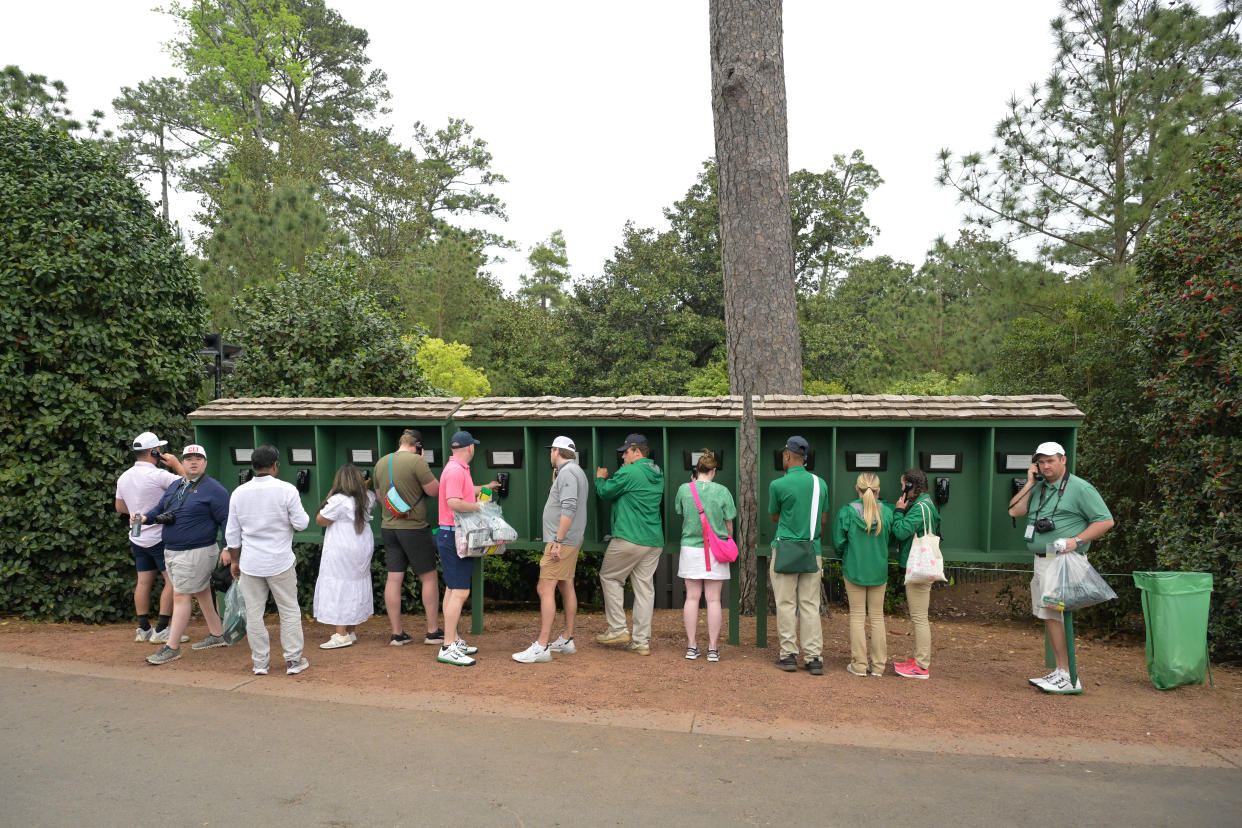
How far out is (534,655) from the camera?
659 centimetres

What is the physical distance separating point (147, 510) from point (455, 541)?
2.74m

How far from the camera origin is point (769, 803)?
424 centimetres

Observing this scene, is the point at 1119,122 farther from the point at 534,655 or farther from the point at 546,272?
the point at 546,272

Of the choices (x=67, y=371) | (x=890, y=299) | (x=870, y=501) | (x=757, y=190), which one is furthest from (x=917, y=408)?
(x=890, y=299)

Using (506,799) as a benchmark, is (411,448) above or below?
above

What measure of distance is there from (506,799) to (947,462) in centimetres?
437

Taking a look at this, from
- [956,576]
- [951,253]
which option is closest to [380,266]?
[951,253]

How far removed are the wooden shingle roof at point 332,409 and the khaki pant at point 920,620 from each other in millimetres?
4098

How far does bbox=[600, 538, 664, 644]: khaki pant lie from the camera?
22.1 feet

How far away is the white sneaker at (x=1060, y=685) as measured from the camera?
5.95 m

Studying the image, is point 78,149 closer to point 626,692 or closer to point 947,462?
point 626,692

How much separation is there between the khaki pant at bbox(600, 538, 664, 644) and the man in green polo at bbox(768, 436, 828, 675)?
98 centimetres

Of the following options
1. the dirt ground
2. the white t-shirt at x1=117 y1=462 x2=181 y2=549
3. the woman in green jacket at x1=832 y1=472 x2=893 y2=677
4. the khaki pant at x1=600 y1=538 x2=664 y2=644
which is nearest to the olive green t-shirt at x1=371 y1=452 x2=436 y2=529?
the dirt ground

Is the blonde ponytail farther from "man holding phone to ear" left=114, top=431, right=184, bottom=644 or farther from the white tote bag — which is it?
"man holding phone to ear" left=114, top=431, right=184, bottom=644
